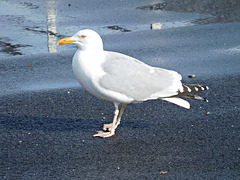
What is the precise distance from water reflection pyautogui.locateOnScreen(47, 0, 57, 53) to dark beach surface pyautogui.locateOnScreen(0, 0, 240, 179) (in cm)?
5

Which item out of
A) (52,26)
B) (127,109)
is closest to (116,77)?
(127,109)

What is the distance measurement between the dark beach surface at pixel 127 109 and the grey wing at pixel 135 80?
47cm

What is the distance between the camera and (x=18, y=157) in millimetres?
4590

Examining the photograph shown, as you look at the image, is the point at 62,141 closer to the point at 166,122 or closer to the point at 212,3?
the point at 166,122

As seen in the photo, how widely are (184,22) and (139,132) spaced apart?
17.5 ft

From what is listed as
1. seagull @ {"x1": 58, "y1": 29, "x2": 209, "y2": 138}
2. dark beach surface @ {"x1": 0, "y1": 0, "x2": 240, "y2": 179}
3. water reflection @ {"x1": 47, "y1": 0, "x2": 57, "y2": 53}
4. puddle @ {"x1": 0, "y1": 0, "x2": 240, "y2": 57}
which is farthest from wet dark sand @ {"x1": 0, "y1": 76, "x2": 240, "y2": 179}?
puddle @ {"x1": 0, "y1": 0, "x2": 240, "y2": 57}

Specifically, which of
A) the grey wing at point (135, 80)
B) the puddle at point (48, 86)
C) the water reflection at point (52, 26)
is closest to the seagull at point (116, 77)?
the grey wing at point (135, 80)

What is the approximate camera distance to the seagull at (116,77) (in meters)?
4.87

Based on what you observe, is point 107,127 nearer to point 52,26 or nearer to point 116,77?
point 116,77

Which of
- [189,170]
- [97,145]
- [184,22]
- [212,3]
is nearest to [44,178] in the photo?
[97,145]

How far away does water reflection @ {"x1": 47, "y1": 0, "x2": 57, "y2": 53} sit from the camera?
857 cm

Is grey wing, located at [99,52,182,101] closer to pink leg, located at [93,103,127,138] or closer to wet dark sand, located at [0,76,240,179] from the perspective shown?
pink leg, located at [93,103,127,138]

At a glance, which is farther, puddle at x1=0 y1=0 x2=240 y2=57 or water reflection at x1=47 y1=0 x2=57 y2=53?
puddle at x1=0 y1=0 x2=240 y2=57

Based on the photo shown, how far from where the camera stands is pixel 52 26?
9.87 metres
